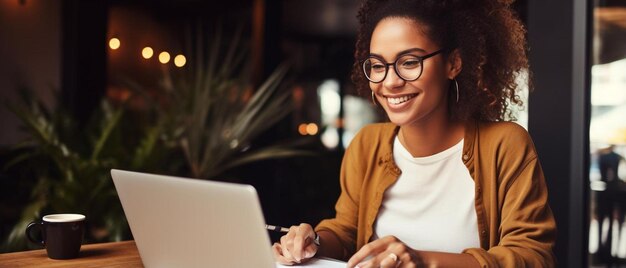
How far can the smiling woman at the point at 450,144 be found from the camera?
138 cm

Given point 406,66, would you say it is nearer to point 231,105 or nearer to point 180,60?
point 231,105

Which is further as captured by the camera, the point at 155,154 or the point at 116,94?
the point at 116,94

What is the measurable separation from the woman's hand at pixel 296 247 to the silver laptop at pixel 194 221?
25cm

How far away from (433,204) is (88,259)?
814 millimetres

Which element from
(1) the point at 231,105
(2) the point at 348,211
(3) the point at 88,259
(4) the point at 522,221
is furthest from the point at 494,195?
(1) the point at 231,105

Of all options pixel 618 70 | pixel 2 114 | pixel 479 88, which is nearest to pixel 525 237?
pixel 479 88

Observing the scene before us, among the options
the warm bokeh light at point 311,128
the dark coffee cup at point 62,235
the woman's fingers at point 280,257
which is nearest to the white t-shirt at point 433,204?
the woman's fingers at point 280,257

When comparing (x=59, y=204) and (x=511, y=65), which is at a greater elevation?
(x=511, y=65)

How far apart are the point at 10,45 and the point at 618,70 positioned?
3.38 m

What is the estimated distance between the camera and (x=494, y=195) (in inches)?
56.0

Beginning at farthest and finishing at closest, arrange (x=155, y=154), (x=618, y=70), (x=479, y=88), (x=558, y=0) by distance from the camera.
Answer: (x=155, y=154), (x=618, y=70), (x=558, y=0), (x=479, y=88)

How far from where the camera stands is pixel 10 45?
3.84 meters

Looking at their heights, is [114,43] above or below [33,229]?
above

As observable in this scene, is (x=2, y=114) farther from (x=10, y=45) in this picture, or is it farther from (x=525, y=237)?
(x=525, y=237)
